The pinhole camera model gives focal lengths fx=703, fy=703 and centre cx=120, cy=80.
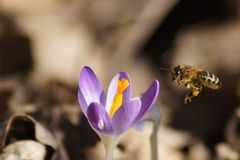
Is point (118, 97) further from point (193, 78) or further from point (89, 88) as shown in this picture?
point (193, 78)

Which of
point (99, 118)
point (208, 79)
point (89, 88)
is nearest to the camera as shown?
point (99, 118)

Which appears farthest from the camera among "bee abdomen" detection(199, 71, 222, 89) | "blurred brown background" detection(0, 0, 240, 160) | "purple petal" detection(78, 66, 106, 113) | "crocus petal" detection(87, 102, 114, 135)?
"blurred brown background" detection(0, 0, 240, 160)

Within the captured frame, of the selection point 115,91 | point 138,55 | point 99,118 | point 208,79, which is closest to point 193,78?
point 208,79

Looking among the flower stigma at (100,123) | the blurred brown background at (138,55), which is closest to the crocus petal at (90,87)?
the flower stigma at (100,123)

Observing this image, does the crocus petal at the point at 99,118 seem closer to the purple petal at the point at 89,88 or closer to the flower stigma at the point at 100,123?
the flower stigma at the point at 100,123

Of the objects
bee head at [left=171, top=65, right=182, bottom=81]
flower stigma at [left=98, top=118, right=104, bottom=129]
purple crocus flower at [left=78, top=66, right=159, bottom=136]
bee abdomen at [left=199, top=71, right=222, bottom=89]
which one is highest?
bee head at [left=171, top=65, right=182, bottom=81]

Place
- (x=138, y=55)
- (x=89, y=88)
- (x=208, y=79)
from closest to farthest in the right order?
(x=89, y=88)
(x=208, y=79)
(x=138, y=55)

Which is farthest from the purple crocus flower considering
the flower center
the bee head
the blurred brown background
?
the blurred brown background

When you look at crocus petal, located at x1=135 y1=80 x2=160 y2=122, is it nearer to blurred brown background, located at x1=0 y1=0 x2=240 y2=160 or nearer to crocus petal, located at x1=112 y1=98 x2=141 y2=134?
crocus petal, located at x1=112 y1=98 x2=141 y2=134

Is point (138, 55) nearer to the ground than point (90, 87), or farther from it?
farther from it
